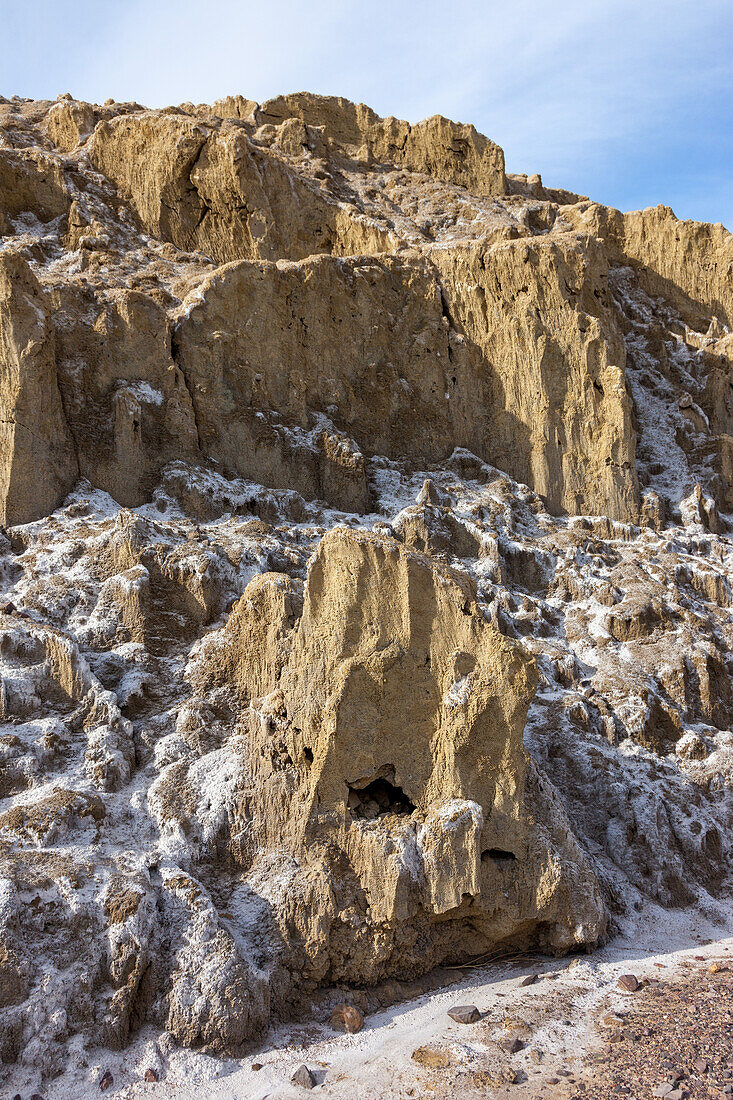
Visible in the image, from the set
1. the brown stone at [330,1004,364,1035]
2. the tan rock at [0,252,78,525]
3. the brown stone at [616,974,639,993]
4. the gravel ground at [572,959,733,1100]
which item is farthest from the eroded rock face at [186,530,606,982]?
the tan rock at [0,252,78,525]

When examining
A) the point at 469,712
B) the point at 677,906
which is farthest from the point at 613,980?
the point at 469,712

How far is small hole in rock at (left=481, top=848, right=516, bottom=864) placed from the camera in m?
21.3

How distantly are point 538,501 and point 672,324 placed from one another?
1974 cm

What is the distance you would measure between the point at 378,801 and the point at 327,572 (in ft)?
21.5

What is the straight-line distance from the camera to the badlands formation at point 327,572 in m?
20.2

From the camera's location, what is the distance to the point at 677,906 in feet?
81.7

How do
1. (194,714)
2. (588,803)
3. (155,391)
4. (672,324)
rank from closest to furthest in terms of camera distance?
(194,714) < (588,803) < (155,391) < (672,324)

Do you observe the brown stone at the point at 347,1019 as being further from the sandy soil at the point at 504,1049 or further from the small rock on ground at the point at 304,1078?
the small rock on ground at the point at 304,1078

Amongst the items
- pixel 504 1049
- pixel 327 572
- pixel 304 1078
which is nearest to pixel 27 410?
pixel 327 572

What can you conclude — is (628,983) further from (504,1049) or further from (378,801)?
(378,801)

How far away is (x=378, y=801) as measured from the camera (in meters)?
22.3

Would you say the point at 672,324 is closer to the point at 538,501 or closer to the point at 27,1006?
the point at 538,501

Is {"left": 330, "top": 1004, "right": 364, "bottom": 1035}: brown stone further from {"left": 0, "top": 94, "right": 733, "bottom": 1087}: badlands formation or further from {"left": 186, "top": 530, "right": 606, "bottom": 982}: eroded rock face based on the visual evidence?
{"left": 186, "top": 530, "right": 606, "bottom": 982}: eroded rock face

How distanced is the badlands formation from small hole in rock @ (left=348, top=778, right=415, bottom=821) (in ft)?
0.25
